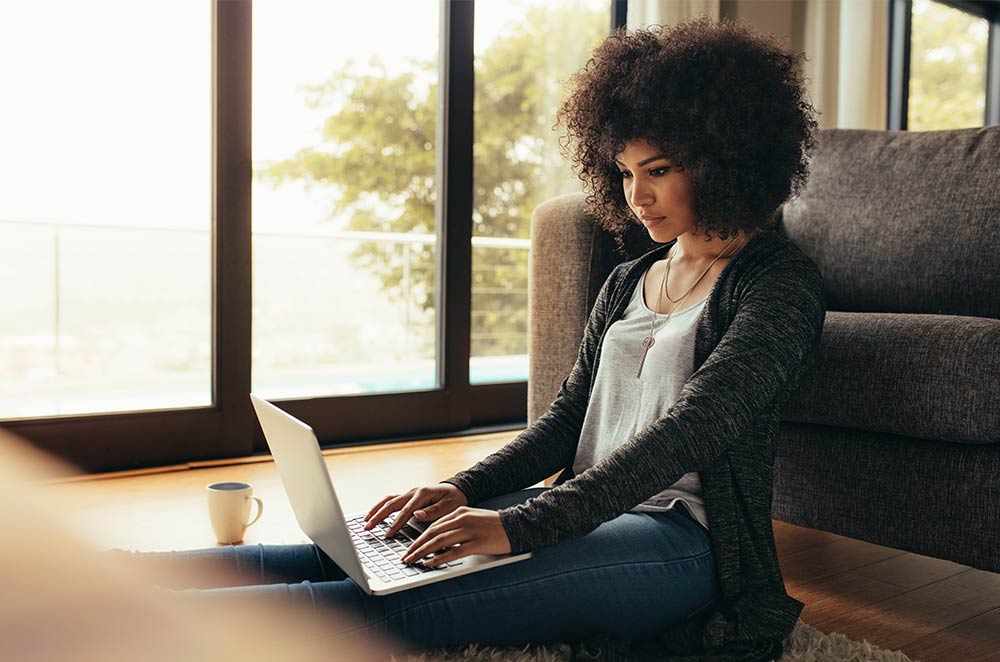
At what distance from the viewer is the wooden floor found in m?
1.48

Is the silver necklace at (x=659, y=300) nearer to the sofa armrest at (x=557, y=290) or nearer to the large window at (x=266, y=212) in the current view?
the sofa armrest at (x=557, y=290)

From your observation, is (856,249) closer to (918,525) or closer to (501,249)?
(918,525)

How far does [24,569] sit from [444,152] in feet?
8.21

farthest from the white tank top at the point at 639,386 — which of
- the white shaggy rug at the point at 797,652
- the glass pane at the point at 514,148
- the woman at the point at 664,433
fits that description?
the glass pane at the point at 514,148

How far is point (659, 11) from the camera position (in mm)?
3539

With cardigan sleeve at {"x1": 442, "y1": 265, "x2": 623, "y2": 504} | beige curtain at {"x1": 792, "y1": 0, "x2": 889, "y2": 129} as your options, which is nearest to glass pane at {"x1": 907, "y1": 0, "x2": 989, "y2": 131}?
beige curtain at {"x1": 792, "y1": 0, "x2": 889, "y2": 129}

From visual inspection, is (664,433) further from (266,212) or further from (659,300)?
(266,212)

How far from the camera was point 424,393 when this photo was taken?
10.7 ft

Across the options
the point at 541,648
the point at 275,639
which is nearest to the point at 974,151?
the point at 541,648

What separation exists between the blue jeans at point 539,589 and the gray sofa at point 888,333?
0.28 meters

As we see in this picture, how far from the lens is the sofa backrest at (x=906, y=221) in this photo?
1869 mm

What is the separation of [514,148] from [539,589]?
308cm

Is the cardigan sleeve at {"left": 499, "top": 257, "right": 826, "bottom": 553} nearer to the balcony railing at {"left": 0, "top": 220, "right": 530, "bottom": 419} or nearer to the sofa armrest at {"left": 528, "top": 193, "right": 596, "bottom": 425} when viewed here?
the sofa armrest at {"left": 528, "top": 193, "right": 596, "bottom": 425}

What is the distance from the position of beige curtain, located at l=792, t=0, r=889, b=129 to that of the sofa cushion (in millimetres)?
2729
